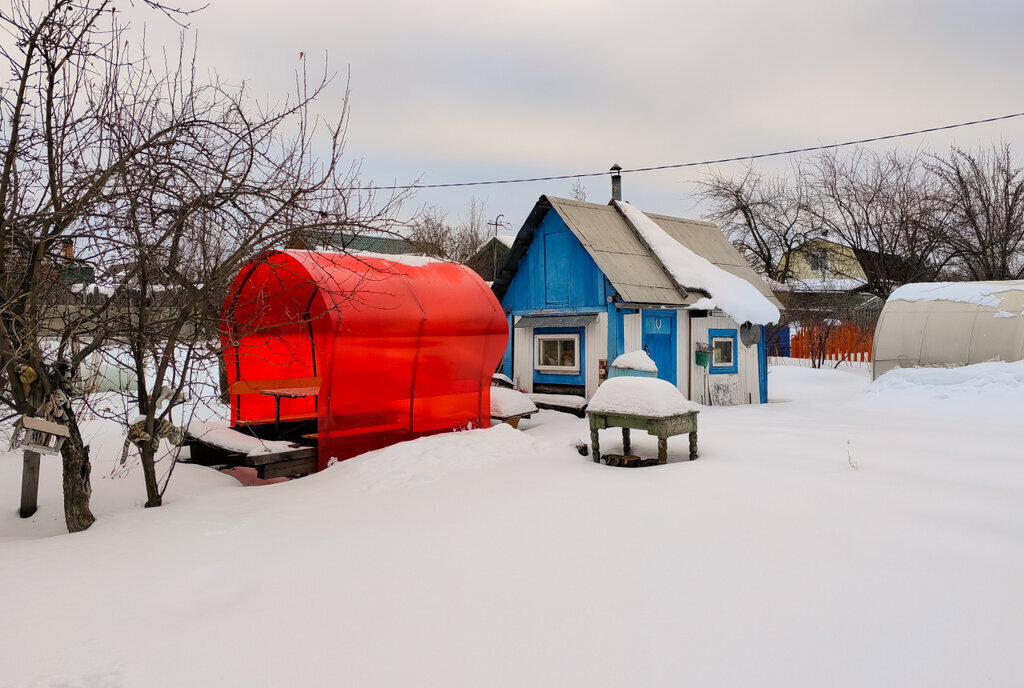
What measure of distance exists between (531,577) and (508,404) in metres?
6.89

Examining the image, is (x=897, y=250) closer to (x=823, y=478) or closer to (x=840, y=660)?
(x=823, y=478)

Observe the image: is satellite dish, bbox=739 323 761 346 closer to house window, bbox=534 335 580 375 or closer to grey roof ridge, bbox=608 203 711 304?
grey roof ridge, bbox=608 203 711 304

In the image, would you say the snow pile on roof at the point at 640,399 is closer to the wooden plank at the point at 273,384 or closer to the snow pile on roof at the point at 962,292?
the wooden plank at the point at 273,384

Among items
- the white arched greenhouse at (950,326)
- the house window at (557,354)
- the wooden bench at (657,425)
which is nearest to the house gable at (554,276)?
the house window at (557,354)

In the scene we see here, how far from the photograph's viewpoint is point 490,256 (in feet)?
96.7

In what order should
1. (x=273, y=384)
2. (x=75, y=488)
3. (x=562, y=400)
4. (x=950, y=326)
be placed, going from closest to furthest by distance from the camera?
(x=75, y=488), (x=273, y=384), (x=562, y=400), (x=950, y=326)

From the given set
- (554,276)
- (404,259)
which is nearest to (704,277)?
(554,276)

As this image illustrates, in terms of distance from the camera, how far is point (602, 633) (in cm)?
331

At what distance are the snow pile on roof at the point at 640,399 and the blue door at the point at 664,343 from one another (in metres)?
6.04

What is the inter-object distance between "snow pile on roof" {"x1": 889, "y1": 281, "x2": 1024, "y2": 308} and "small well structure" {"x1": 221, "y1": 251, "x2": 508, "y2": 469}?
11914 mm

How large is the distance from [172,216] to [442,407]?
4.50 m

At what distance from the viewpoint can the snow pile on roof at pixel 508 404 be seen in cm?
1067

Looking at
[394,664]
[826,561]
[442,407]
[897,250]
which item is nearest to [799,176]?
[897,250]

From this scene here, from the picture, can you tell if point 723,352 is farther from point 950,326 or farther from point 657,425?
point 657,425
